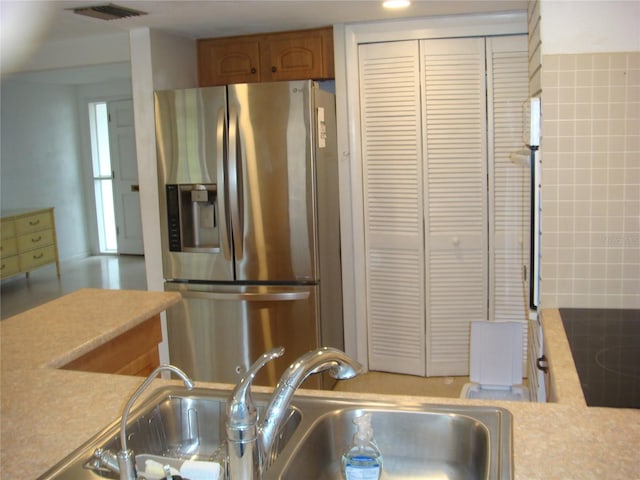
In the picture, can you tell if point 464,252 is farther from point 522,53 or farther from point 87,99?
point 87,99

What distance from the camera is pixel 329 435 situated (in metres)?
1.35

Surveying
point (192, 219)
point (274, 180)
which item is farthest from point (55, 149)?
point (274, 180)

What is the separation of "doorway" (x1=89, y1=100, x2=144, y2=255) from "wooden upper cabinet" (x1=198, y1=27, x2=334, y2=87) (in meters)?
3.95

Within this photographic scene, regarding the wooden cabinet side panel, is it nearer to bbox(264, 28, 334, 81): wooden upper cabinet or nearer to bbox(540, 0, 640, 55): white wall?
bbox(540, 0, 640, 55): white wall

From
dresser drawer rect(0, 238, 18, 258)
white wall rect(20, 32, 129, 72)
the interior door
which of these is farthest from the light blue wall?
white wall rect(20, 32, 129, 72)

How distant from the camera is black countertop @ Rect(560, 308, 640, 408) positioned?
144 cm

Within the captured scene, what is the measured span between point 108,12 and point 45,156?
4956 mm

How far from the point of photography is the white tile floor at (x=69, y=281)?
6020 mm

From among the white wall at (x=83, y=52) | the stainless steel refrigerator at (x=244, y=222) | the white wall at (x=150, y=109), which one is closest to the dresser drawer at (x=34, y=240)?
the white wall at (x=83, y=52)

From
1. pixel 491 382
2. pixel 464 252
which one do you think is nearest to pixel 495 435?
pixel 491 382

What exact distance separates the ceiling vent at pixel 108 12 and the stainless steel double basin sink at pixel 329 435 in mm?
2080

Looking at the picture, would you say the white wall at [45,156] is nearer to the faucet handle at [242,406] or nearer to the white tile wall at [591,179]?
the white tile wall at [591,179]

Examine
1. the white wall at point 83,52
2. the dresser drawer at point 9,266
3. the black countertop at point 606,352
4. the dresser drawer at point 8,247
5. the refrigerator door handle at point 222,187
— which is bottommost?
the dresser drawer at point 9,266

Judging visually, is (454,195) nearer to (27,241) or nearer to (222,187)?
(222,187)
